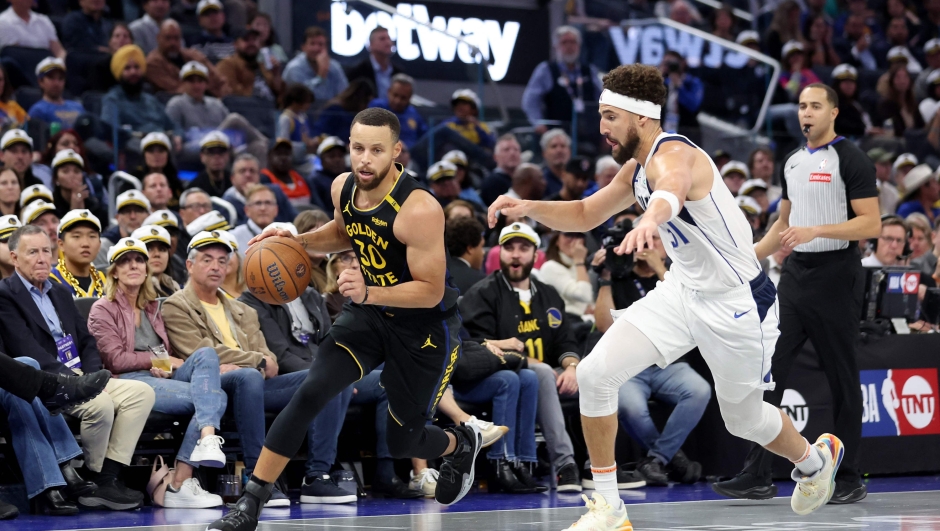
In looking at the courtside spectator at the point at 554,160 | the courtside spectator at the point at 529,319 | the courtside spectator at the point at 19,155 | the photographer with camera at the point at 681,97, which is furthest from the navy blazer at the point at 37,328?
the photographer with camera at the point at 681,97

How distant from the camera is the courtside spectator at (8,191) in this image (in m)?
9.34

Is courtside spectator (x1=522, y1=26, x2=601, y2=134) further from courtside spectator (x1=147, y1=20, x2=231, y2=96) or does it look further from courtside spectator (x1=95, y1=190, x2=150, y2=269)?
courtside spectator (x1=95, y1=190, x2=150, y2=269)

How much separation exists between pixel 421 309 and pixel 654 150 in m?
1.34

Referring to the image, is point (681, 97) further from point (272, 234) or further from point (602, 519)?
point (602, 519)

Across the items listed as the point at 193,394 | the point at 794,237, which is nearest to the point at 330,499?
the point at 193,394

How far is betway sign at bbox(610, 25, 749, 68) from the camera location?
49.8 ft

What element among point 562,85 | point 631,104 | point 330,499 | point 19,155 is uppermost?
point 562,85

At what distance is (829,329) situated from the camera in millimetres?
7262

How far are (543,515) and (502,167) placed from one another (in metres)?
6.55

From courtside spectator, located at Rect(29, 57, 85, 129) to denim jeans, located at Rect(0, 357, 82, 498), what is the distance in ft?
16.3

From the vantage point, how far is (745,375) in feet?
18.0

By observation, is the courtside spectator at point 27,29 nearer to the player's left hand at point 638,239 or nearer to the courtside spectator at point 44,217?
the courtside spectator at point 44,217

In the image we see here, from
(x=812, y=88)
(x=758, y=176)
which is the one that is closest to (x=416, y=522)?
(x=812, y=88)

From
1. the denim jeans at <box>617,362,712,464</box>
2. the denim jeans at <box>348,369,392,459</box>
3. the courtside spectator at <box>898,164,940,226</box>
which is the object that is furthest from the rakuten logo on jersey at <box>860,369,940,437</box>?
the courtside spectator at <box>898,164,940,226</box>
